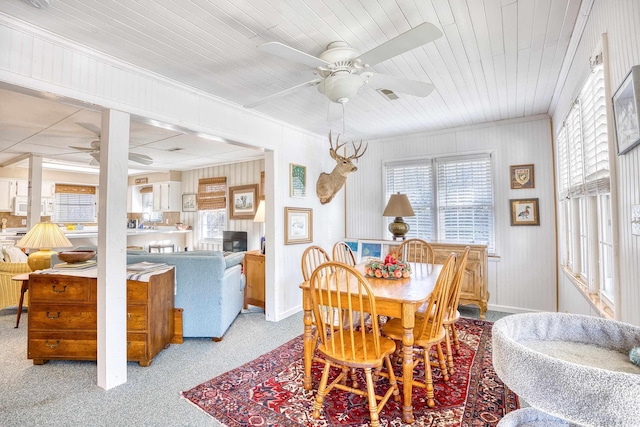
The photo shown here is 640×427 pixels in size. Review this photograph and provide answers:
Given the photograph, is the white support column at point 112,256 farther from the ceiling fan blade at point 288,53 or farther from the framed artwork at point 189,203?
the framed artwork at point 189,203

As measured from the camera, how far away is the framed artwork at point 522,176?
4.03 m

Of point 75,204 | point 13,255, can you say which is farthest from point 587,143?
point 75,204

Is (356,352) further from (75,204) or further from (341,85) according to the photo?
(75,204)

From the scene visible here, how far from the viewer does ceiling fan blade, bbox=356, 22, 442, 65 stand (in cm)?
153

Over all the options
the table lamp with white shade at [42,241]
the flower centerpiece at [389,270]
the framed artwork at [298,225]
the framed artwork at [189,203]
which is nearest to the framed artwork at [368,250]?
the framed artwork at [298,225]

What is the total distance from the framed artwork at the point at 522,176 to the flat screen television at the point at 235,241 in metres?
4.80

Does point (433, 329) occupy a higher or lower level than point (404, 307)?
lower

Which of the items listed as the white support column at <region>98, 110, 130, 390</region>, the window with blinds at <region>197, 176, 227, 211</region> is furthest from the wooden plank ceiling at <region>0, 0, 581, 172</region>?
the window with blinds at <region>197, 176, 227, 211</region>

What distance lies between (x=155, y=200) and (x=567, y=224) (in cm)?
809

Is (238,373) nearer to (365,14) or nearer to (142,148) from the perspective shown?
(365,14)

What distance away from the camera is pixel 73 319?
2713mm

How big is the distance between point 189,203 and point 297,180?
435 centimetres

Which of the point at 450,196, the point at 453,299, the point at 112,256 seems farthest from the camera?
the point at 450,196

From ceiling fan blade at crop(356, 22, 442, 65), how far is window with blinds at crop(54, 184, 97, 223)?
8790 millimetres
